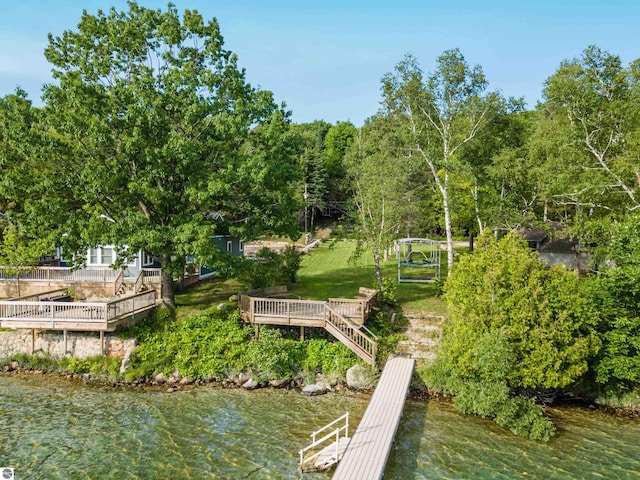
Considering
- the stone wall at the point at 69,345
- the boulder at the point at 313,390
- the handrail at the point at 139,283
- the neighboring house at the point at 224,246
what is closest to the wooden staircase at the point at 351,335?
the boulder at the point at 313,390

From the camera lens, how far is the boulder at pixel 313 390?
19000mm

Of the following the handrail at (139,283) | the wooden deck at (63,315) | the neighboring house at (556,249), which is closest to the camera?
the wooden deck at (63,315)

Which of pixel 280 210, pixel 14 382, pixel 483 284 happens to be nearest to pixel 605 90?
pixel 483 284

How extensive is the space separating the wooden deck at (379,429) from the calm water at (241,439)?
0.62 m

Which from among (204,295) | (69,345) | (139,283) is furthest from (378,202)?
(69,345)

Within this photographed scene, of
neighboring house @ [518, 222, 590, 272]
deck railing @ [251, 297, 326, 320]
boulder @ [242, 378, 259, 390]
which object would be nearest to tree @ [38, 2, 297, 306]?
deck railing @ [251, 297, 326, 320]

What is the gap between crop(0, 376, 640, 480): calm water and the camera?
44.0 ft

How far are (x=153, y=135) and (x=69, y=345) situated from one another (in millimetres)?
10041

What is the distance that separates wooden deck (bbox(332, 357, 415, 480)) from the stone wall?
1116cm

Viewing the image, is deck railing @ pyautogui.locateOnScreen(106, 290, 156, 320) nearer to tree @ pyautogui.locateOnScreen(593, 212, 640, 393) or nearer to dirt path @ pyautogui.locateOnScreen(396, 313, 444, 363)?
dirt path @ pyautogui.locateOnScreen(396, 313, 444, 363)

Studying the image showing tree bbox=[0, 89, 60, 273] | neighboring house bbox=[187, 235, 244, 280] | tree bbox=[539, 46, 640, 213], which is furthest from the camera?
neighboring house bbox=[187, 235, 244, 280]

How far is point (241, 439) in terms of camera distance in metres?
15.2

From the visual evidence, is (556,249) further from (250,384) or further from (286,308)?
(250,384)

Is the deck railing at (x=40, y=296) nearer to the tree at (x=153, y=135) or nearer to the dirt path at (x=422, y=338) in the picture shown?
the tree at (x=153, y=135)
